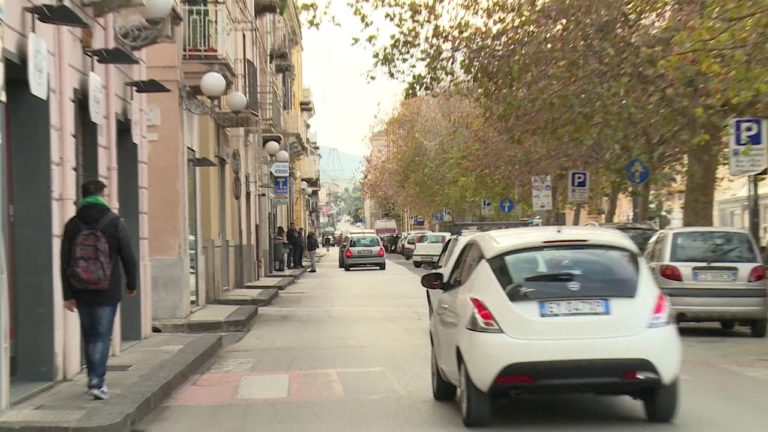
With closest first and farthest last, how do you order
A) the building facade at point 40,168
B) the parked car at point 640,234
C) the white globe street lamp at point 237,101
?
the building facade at point 40,168, the parked car at point 640,234, the white globe street lamp at point 237,101

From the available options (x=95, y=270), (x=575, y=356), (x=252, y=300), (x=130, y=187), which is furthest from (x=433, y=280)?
(x=252, y=300)

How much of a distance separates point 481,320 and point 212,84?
10407mm

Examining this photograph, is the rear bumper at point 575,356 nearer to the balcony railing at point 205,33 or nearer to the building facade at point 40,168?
the building facade at point 40,168

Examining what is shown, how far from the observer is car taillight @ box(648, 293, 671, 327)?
6.81m

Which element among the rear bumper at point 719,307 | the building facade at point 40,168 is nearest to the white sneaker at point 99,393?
the building facade at point 40,168

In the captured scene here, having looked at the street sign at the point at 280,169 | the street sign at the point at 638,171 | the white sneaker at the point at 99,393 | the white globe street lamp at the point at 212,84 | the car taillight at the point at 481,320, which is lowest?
the white sneaker at the point at 99,393

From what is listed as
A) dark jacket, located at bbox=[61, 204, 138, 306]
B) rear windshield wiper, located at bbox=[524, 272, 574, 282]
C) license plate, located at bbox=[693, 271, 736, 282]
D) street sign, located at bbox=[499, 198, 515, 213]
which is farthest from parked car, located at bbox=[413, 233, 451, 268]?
rear windshield wiper, located at bbox=[524, 272, 574, 282]

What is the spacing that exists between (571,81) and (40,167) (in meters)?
12.3

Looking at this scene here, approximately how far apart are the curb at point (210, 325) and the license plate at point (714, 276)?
24.8ft

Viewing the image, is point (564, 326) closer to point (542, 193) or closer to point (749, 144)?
point (749, 144)

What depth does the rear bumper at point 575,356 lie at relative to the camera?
21.7 ft

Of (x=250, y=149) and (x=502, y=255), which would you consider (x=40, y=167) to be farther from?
(x=250, y=149)

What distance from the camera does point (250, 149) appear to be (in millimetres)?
27734

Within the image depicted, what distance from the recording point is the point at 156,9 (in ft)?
36.6
